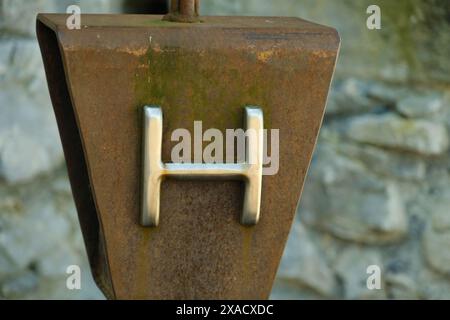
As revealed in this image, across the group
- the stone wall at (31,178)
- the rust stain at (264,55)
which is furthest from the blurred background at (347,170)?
the rust stain at (264,55)

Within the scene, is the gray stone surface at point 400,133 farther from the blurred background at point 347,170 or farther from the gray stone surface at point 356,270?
the gray stone surface at point 356,270

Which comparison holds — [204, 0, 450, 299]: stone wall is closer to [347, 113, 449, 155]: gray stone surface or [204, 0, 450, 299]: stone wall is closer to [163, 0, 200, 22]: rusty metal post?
[347, 113, 449, 155]: gray stone surface

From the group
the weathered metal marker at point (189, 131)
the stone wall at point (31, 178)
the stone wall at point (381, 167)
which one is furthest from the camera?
the stone wall at point (381, 167)

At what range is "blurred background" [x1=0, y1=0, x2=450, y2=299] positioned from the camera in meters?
1.68

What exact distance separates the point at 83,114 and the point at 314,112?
0.81ft

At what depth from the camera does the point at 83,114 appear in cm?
94

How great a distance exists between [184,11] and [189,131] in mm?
146

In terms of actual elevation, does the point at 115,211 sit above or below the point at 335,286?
above

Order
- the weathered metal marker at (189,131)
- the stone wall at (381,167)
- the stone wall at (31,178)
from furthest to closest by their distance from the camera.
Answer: the stone wall at (381,167) → the stone wall at (31,178) → the weathered metal marker at (189,131)

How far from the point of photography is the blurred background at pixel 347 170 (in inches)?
66.1

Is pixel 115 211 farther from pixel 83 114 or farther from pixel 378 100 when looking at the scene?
pixel 378 100

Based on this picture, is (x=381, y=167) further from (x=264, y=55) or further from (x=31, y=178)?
(x=264, y=55)

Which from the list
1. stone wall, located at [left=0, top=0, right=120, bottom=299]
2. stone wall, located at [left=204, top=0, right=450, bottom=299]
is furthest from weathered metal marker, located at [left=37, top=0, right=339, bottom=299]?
stone wall, located at [left=204, top=0, right=450, bottom=299]

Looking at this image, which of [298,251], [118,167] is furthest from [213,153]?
[298,251]
